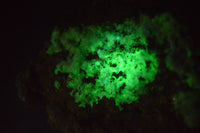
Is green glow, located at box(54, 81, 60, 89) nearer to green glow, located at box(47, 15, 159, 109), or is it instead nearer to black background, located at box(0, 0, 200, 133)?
green glow, located at box(47, 15, 159, 109)

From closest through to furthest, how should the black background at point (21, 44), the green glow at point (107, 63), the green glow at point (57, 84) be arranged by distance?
the green glow at point (107, 63) < the green glow at point (57, 84) < the black background at point (21, 44)

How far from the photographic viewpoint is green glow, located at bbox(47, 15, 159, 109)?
329 centimetres

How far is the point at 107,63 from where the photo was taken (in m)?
3.60

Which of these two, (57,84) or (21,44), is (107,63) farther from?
(21,44)

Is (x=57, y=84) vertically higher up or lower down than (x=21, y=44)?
lower down

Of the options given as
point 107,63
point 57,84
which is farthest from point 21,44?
point 107,63

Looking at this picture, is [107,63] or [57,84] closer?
[107,63]

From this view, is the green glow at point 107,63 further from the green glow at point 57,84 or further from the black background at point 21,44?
the black background at point 21,44

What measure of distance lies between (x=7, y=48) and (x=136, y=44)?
5755 mm

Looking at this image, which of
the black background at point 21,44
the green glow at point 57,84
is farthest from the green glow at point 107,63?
the black background at point 21,44

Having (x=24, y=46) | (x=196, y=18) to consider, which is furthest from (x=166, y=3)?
(x=24, y=46)

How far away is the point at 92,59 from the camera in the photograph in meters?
3.73

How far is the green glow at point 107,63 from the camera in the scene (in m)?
3.29

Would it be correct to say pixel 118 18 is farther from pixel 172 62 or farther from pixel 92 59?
pixel 172 62
